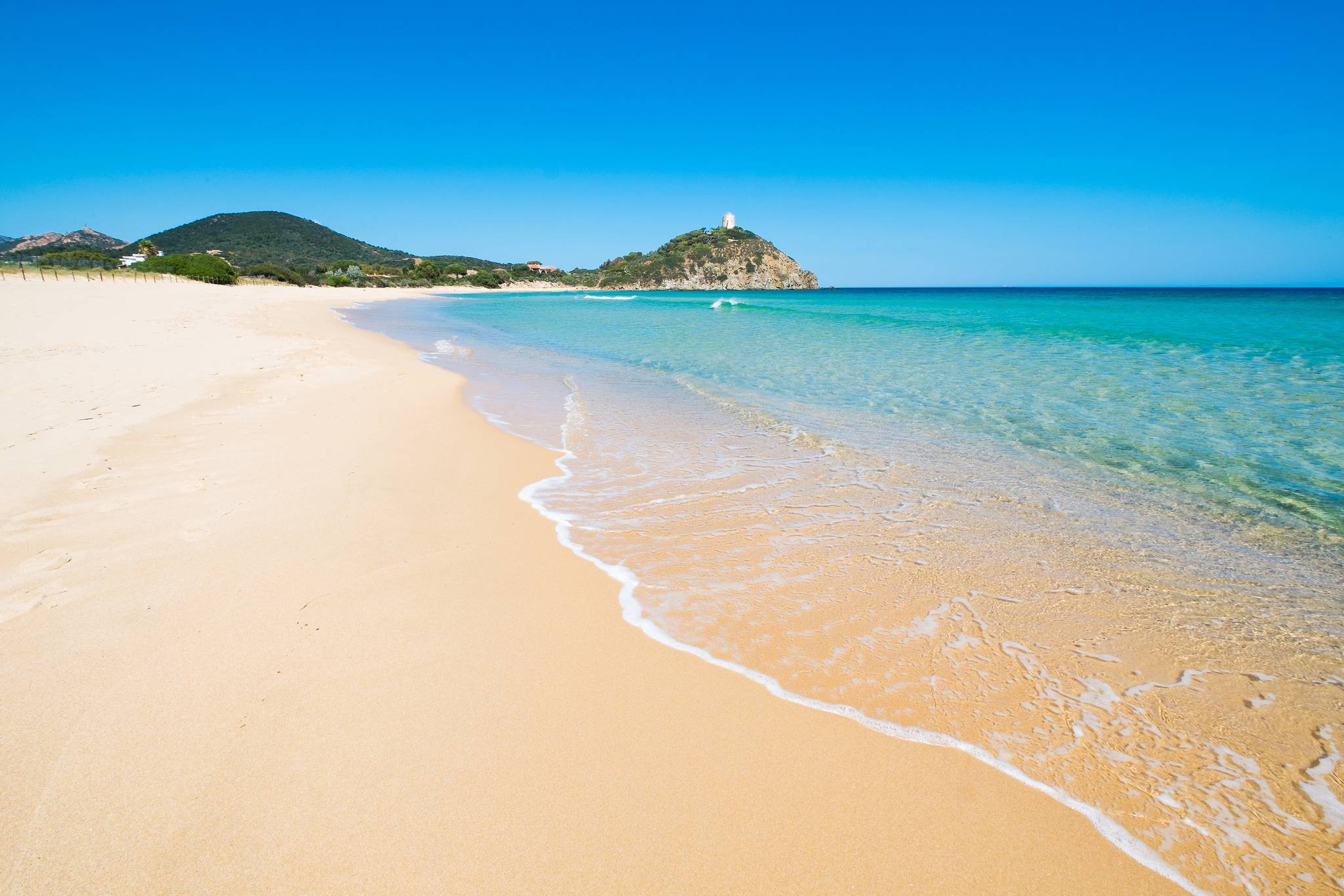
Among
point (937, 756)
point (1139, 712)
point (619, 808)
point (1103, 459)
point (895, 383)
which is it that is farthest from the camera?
point (895, 383)

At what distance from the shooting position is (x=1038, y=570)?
388 centimetres

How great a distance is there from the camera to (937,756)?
2.26 metres

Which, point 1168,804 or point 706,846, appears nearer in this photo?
point 706,846

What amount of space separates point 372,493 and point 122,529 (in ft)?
4.91

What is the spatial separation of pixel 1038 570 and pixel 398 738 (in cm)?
386

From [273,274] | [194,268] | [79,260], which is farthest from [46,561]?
[273,274]

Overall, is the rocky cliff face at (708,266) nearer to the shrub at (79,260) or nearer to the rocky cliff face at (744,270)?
the rocky cliff face at (744,270)

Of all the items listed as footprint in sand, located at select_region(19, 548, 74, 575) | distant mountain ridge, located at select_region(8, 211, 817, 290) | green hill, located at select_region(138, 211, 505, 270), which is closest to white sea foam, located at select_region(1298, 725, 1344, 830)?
footprint in sand, located at select_region(19, 548, 74, 575)

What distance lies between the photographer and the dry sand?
1.76 m

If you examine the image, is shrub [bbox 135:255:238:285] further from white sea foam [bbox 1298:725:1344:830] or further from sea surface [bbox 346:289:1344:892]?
white sea foam [bbox 1298:725:1344:830]

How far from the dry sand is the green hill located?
108708mm

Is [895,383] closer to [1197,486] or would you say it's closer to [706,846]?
[1197,486]

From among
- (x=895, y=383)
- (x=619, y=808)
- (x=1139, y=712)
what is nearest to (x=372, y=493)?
(x=619, y=808)

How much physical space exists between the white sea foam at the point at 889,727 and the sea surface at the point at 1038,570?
13mm
